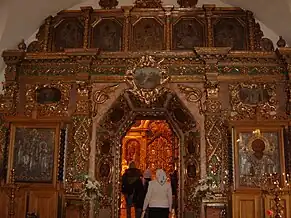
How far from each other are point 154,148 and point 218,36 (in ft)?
20.7

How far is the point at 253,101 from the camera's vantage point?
9.79 meters

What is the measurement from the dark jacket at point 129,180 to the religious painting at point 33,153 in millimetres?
1948

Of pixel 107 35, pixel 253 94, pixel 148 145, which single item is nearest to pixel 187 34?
pixel 107 35

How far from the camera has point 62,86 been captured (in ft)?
33.0

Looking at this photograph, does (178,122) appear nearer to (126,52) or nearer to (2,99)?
(126,52)

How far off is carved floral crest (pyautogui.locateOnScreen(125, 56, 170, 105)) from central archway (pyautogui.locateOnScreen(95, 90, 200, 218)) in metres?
0.18

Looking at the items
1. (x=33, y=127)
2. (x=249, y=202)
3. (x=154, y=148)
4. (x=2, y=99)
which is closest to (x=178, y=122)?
(x=249, y=202)

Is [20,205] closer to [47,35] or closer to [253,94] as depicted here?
[47,35]

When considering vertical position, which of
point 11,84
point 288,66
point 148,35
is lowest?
point 11,84

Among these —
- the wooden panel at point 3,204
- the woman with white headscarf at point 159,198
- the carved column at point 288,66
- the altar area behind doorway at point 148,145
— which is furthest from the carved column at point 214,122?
the altar area behind doorway at point 148,145

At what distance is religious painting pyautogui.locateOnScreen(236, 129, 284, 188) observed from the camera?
909 cm

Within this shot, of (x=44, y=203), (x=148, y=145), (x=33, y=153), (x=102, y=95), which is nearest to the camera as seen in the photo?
(x=44, y=203)

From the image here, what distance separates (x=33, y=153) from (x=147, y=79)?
10.0ft

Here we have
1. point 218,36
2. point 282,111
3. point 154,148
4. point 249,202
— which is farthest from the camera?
point 154,148
